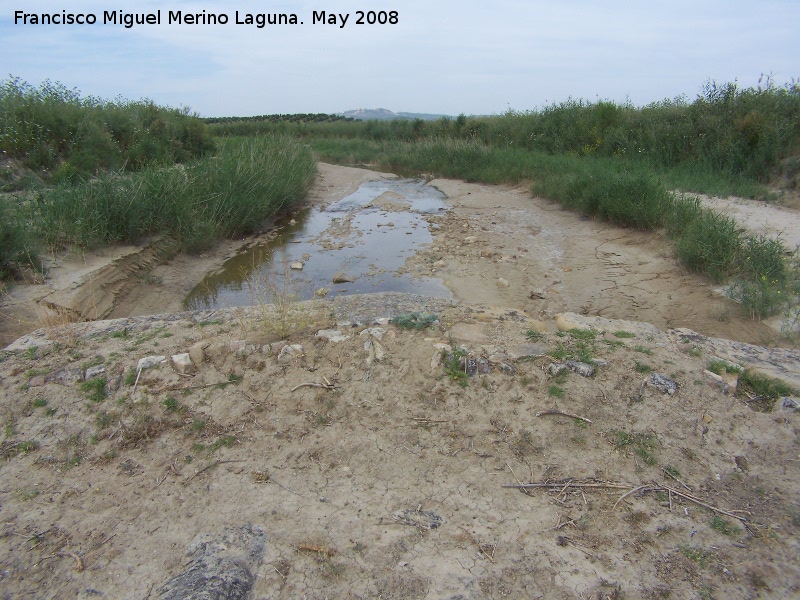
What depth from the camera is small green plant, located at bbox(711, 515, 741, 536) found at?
249 cm

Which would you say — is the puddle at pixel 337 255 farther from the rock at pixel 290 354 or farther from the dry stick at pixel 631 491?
the dry stick at pixel 631 491

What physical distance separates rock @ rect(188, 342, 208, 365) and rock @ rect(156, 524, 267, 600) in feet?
5.12

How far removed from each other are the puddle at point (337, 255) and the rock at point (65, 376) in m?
1.48

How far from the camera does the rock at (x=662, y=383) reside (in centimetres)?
338

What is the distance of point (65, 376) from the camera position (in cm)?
370

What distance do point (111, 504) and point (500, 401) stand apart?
238 cm

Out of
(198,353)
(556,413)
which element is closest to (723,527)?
(556,413)

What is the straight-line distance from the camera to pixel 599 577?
89.2 inches

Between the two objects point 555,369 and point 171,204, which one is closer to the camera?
point 555,369

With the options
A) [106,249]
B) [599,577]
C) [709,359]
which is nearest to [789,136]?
[709,359]

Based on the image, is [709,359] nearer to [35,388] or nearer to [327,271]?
[35,388]

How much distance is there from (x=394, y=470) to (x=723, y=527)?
5.58ft

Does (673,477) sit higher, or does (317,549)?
(673,477)

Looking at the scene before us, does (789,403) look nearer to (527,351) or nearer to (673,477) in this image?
(673,477)
